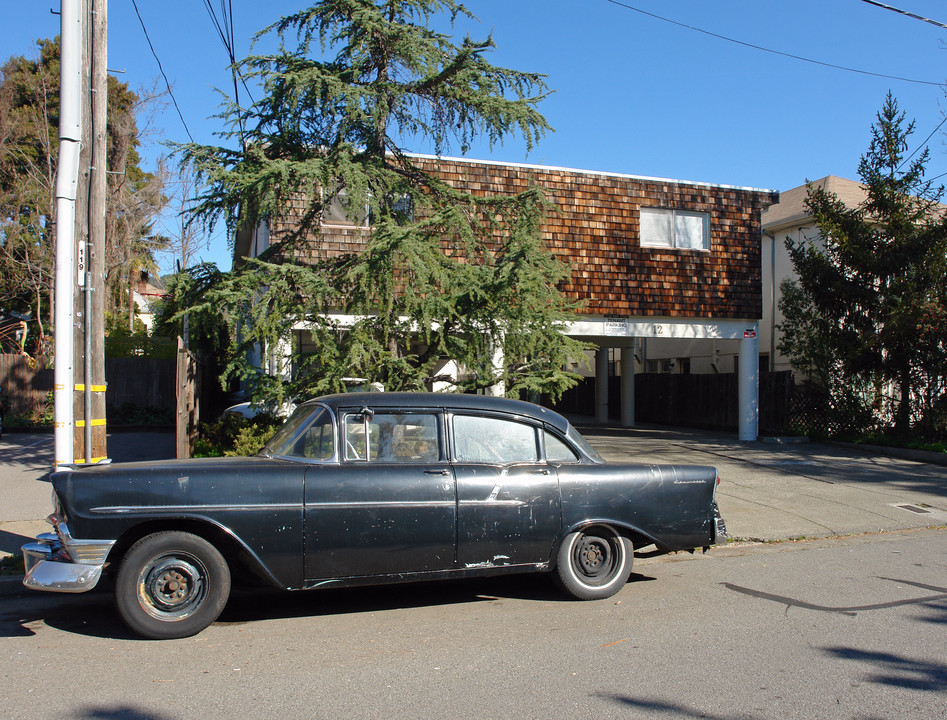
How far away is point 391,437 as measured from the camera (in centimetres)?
542

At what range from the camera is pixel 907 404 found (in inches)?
610

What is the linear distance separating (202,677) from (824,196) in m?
16.0

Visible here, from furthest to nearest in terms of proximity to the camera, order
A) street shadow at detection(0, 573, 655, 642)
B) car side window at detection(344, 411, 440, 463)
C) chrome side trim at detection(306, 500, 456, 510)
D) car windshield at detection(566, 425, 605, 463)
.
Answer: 1. car windshield at detection(566, 425, 605, 463)
2. car side window at detection(344, 411, 440, 463)
3. street shadow at detection(0, 573, 655, 642)
4. chrome side trim at detection(306, 500, 456, 510)

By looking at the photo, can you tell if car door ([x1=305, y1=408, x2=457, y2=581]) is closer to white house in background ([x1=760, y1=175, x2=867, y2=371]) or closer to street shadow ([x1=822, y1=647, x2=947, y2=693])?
street shadow ([x1=822, y1=647, x2=947, y2=693])

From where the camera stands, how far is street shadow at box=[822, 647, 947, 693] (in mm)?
4059

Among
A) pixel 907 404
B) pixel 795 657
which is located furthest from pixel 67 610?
pixel 907 404

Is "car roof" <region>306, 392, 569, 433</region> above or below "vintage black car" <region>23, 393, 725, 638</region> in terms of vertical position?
above

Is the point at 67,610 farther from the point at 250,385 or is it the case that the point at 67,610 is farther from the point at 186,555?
the point at 250,385

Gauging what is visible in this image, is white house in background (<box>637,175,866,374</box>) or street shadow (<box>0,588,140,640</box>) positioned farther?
white house in background (<box>637,175,866,374</box>)

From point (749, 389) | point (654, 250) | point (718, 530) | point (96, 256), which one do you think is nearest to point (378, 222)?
point (96, 256)

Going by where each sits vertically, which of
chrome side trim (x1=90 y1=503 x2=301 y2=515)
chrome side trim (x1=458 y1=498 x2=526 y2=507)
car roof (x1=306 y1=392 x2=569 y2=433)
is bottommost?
chrome side trim (x1=458 y1=498 x2=526 y2=507)

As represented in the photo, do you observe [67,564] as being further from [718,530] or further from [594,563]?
[718,530]

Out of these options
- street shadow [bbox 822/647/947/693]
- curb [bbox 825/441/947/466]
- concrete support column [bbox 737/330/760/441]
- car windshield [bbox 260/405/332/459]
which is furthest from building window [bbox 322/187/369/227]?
curb [bbox 825/441/947/466]

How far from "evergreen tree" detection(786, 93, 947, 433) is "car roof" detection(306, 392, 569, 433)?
1154 centimetres
